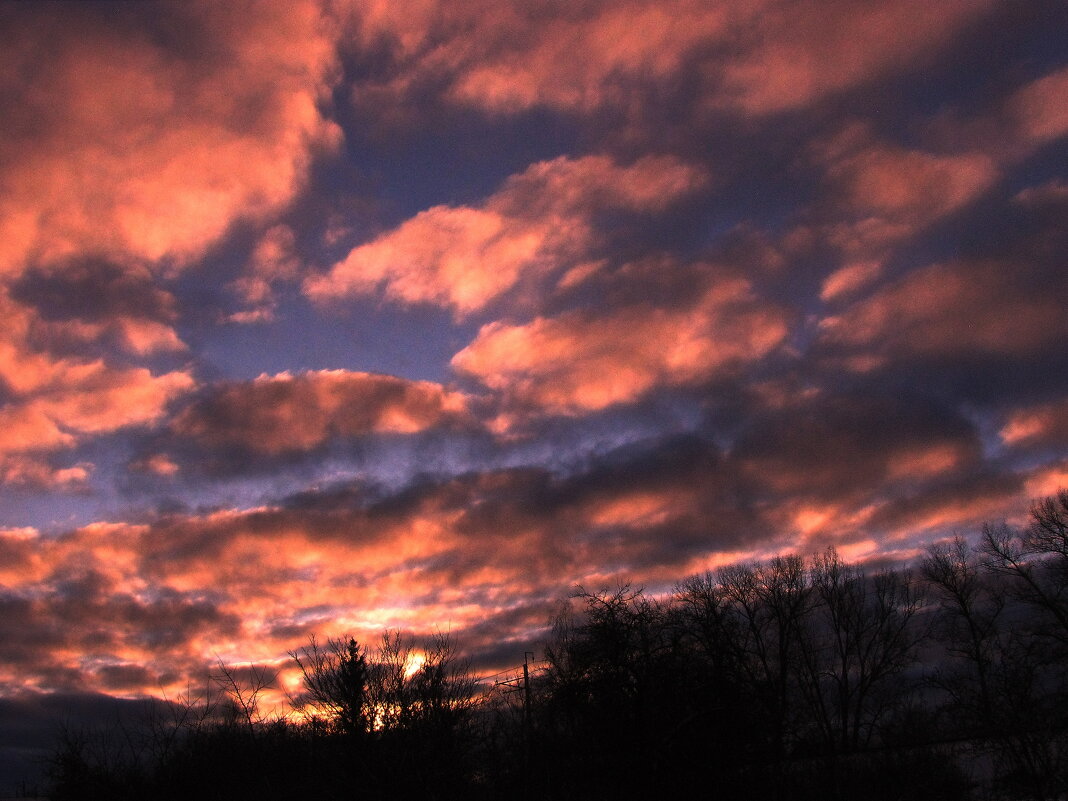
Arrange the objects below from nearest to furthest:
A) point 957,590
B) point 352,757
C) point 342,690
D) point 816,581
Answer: point 352,757
point 342,690
point 957,590
point 816,581

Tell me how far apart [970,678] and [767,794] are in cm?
1050

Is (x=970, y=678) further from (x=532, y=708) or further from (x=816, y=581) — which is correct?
(x=816, y=581)

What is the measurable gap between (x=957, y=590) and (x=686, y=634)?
43.0 metres

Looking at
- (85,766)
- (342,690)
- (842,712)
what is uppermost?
(342,690)

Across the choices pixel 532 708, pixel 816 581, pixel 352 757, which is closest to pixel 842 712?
pixel 816 581

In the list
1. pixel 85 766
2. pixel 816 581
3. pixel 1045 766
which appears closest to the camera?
pixel 1045 766

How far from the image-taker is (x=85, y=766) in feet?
130

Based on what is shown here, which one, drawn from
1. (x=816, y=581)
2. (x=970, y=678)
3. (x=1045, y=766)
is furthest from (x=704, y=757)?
(x=816, y=581)

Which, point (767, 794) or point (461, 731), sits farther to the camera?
point (461, 731)

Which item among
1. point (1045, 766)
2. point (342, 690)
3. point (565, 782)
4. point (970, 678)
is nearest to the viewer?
point (565, 782)

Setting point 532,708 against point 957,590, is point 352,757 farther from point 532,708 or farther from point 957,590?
point 957,590

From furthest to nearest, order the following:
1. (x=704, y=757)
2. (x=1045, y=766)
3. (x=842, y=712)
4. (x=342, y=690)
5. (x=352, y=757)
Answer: (x=842, y=712)
(x=342, y=690)
(x=352, y=757)
(x=1045, y=766)
(x=704, y=757)

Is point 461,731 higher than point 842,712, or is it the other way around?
point 461,731

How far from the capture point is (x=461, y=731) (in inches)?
1054
